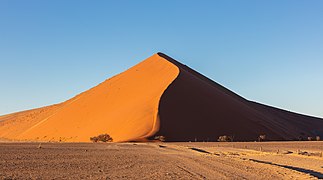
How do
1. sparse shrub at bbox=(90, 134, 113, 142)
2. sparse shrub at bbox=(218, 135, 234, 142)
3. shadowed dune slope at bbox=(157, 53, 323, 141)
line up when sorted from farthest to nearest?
shadowed dune slope at bbox=(157, 53, 323, 141) → sparse shrub at bbox=(90, 134, 113, 142) → sparse shrub at bbox=(218, 135, 234, 142)

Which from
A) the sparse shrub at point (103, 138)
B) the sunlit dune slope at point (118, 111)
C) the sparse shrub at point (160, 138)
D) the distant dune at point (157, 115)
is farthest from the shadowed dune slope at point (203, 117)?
the sparse shrub at point (103, 138)

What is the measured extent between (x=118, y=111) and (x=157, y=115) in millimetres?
10693

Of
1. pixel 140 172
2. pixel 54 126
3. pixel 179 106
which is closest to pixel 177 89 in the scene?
pixel 179 106

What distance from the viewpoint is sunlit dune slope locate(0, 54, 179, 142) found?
63.5 m

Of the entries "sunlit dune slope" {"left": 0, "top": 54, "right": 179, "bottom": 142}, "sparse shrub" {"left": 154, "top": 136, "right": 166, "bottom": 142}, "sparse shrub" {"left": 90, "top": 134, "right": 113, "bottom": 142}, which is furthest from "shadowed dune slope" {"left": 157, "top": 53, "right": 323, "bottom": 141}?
"sparse shrub" {"left": 90, "top": 134, "right": 113, "bottom": 142}

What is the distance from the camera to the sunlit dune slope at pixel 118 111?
63.5 metres

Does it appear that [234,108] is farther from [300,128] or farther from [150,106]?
[300,128]

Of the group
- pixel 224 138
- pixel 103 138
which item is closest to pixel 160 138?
pixel 224 138

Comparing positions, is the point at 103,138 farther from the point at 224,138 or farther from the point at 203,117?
the point at 224,138

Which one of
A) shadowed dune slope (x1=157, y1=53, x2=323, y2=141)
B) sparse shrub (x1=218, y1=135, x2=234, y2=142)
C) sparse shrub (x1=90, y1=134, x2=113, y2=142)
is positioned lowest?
sparse shrub (x1=90, y1=134, x2=113, y2=142)

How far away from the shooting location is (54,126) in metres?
78.4

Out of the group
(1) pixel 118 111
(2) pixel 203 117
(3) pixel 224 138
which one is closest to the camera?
(3) pixel 224 138

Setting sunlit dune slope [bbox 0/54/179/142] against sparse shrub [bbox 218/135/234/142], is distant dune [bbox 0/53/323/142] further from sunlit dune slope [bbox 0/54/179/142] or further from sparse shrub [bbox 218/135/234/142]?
A: sparse shrub [bbox 218/135/234/142]

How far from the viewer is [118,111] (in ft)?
237
